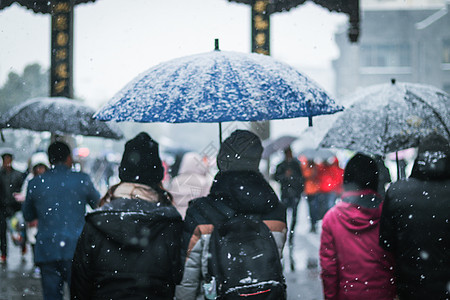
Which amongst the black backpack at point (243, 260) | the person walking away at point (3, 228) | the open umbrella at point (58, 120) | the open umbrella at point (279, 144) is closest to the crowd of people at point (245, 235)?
the black backpack at point (243, 260)

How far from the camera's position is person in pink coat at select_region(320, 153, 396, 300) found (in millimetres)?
3438

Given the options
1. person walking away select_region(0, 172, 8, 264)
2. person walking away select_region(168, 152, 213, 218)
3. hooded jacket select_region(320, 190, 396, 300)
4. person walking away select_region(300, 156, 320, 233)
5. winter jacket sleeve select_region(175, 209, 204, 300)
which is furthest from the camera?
person walking away select_region(300, 156, 320, 233)

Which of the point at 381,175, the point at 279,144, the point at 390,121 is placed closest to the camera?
the point at 390,121

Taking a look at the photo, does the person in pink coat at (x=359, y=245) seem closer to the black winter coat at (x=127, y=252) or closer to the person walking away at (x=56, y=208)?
the black winter coat at (x=127, y=252)

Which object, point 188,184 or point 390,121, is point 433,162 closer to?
point 390,121

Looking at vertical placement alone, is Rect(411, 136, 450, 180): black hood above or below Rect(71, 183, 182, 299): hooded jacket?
above

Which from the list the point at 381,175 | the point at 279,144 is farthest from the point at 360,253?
the point at 279,144

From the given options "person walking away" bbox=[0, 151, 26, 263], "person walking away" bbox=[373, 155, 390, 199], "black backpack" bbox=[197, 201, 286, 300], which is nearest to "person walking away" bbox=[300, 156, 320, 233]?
"person walking away" bbox=[0, 151, 26, 263]

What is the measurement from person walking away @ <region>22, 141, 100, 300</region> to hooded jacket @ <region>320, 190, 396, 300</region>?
2169mm

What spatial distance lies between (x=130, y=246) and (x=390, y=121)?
2.36 metres

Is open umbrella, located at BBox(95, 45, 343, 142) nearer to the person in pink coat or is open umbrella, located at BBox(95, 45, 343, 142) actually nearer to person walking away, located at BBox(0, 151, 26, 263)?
the person in pink coat

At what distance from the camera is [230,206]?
2.67 m

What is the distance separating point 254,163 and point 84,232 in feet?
3.25

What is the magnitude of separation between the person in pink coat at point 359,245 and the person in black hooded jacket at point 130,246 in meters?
1.22
